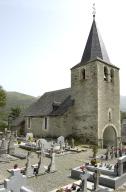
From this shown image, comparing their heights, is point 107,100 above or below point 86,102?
above

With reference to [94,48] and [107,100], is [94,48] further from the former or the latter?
[107,100]

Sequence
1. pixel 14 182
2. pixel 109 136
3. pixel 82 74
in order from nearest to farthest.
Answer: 1. pixel 14 182
2. pixel 82 74
3. pixel 109 136

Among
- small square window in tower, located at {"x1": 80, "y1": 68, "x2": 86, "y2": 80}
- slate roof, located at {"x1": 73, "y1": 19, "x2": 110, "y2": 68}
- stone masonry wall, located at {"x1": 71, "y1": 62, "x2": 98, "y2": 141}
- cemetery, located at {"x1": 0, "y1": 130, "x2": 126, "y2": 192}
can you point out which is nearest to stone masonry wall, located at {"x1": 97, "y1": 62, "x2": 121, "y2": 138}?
stone masonry wall, located at {"x1": 71, "y1": 62, "x2": 98, "y2": 141}

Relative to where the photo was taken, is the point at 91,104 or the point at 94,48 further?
the point at 94,48

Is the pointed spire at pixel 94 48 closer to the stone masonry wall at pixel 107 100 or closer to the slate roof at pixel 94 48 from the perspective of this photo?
the slate roof at pixel 94 48

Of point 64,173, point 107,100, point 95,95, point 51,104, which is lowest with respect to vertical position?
point 64,173

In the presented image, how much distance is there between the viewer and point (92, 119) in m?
26.5

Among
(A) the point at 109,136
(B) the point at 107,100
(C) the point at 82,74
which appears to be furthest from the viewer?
(A) the point at 109,136

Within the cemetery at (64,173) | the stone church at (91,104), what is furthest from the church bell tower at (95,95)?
the cemetery at (64,173)

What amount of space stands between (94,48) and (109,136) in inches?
457

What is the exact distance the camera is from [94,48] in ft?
94.0

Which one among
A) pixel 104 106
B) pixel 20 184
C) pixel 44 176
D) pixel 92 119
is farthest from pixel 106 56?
pixel 20 184

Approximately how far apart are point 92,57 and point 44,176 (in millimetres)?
18388

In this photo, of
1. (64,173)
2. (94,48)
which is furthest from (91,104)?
(64,173)
